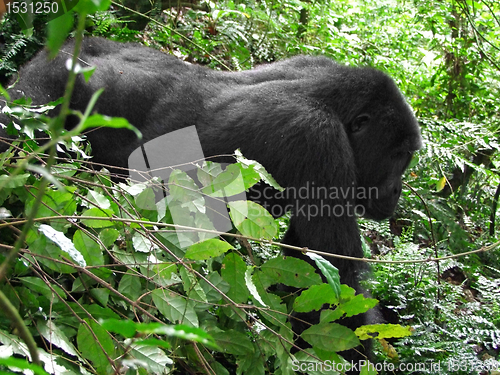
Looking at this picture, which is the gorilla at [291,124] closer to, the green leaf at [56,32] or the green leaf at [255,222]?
the green leaf at [255,222]

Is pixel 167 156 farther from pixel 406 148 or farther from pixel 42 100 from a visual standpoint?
pixel 406 148

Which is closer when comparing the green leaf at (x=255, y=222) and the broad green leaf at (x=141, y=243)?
the green leaf at (x=255, y=222)

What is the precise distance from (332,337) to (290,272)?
26 centimetres

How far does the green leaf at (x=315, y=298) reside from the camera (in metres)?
1.52

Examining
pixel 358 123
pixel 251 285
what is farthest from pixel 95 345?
pixel 358 123

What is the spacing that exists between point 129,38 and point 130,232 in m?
2.84

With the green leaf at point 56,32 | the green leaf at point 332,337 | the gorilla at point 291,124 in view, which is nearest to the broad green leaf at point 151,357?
the green leaf at point 332,337

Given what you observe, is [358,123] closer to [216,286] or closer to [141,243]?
[216,286]

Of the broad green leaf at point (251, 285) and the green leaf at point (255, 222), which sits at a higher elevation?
the green leaf at point (255, 222)

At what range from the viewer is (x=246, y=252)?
269 centimetres

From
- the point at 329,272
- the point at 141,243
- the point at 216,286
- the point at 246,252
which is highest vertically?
the point at 329,272

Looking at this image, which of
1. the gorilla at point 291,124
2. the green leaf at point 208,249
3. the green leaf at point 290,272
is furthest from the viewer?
the gorilla at point 291,124

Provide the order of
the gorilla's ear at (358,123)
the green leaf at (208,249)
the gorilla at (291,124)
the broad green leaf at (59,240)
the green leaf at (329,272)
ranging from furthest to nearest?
1. the gorilla's ear at (358,123)
2. the gorilla at (291,124)
3. the green leaf at (208,249)
4. the green leaf at (329,272)
5. the broad green leaf at (59,240)

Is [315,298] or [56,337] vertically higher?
[315,298]
